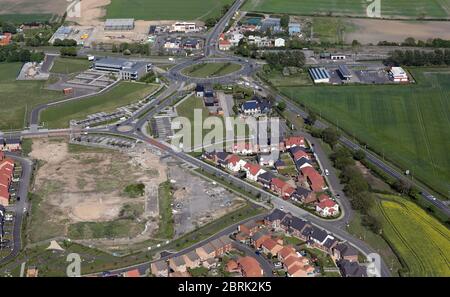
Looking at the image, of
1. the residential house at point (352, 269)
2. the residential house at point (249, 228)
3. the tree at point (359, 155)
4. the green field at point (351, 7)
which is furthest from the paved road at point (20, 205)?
the green field at point (351, 7)

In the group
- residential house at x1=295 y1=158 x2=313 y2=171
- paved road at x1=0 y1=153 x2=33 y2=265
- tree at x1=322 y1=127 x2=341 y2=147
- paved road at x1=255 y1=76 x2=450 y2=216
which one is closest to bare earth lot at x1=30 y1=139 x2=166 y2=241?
paved road at x1=0 y1=153 x2=33 y2=265

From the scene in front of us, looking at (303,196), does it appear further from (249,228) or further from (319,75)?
(319,75)

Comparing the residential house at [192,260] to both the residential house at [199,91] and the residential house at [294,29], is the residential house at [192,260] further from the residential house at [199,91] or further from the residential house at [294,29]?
the residential house at [294,29]

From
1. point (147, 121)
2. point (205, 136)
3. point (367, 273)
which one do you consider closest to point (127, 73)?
point (147, 121)

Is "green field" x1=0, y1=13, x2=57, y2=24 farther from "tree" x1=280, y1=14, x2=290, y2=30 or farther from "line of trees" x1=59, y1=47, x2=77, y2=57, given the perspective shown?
"tree" x1=280, y1=14, x2=290, y2=30

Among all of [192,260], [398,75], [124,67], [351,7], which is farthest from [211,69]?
[192,260]

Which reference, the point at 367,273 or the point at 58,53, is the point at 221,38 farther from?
the point at 367,273
